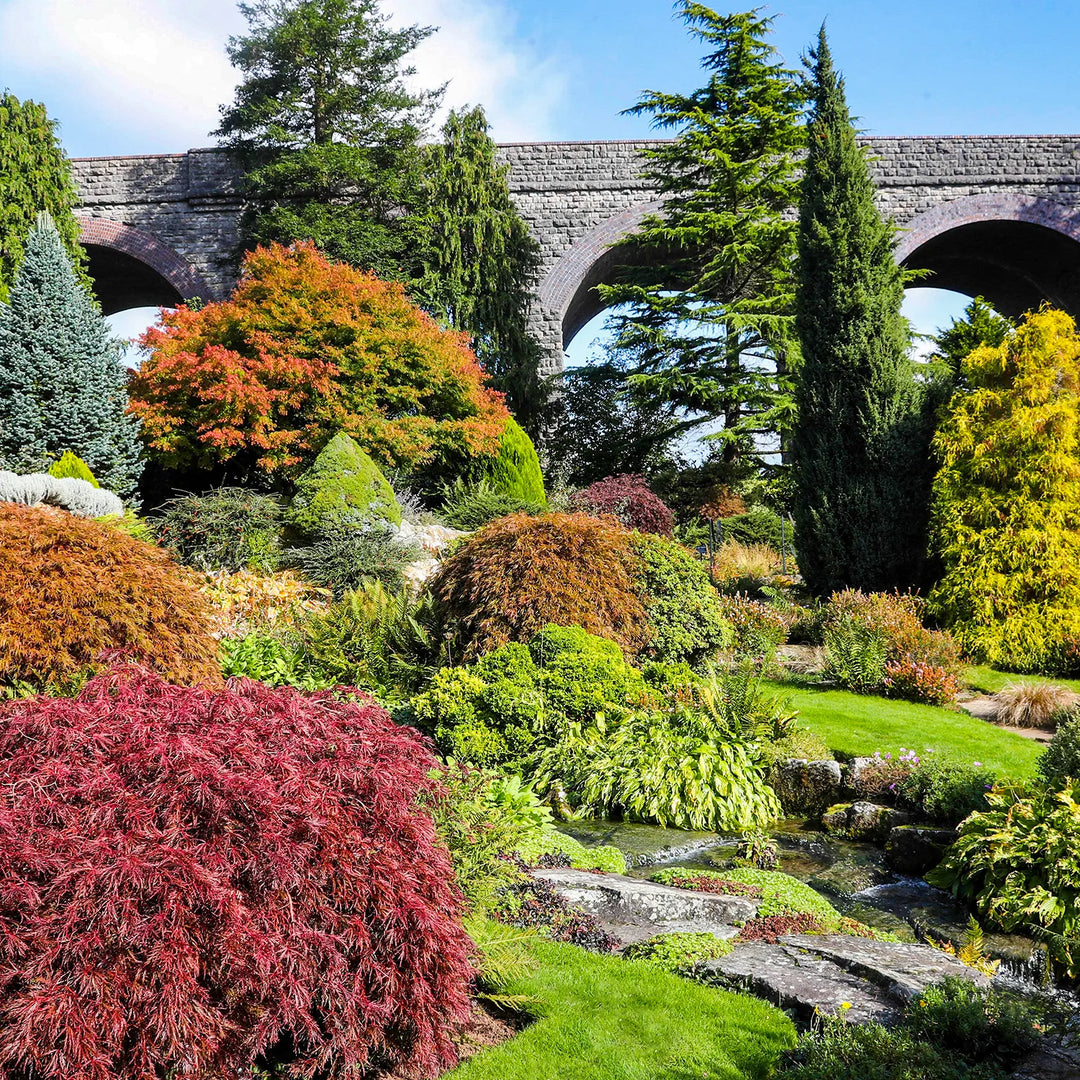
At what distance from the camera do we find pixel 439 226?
1670 cm

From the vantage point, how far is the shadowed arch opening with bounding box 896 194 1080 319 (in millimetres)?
18750

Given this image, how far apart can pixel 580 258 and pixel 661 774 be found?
50.6 feet

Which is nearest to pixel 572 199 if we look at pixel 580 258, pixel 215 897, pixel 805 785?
pixel 580 258

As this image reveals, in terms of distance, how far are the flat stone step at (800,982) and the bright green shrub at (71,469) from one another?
33.8ft

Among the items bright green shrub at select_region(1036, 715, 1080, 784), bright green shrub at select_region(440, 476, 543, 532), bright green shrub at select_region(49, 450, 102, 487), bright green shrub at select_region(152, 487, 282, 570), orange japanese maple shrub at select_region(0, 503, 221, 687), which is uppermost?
bright green shrub at select_region(49, 450, 102, 487)

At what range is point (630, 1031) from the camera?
267 cm

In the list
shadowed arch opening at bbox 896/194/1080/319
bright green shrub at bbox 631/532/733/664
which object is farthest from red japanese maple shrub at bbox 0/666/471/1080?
shadowed arch opening at bbox 896/194/1080/319

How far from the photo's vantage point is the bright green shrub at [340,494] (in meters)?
9.83

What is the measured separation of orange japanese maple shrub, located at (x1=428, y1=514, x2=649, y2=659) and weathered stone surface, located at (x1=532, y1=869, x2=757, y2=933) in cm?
254

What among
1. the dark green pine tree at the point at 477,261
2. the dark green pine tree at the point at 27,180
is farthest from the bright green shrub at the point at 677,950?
the dark green pine tree at the point at 27,180

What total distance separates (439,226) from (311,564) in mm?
9759

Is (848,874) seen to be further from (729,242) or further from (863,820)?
(729,242)

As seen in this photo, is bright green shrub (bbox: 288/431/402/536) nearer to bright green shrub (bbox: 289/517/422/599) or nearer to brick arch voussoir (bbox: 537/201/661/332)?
bright green shrub (bbox: 289/517/422/599)

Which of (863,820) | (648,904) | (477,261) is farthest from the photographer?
(477,261)
